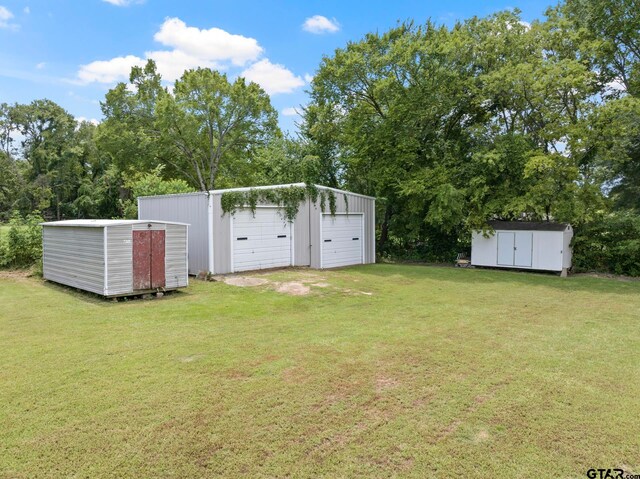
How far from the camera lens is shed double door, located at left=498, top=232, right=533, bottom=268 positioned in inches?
552

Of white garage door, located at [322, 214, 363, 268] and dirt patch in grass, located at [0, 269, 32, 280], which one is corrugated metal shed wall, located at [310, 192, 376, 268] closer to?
white garage door, located at [322, 214, 363, 268]

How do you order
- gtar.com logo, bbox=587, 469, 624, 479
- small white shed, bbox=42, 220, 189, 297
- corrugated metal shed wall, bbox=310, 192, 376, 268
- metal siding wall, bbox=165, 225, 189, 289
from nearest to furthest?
gtar.com logo, bbox=587, 469, 624, 479 → small white shed, bbox=42, 220, 189, 297 → metal siding wall, bbox=165, 225, 189, 289 → corrugated metal shed wall, bbox=310, 192, 376, 268

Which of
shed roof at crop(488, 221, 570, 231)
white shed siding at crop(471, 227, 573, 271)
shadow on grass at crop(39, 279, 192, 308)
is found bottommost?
shadow on grass at crop(39, 279, 192, 308)

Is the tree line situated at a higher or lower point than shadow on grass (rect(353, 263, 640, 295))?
higher

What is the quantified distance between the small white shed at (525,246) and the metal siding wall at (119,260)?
39.0ft

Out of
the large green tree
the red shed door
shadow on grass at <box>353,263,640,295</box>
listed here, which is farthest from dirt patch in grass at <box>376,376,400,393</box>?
the large green tree

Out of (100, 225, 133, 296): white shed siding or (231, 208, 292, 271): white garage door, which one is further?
(231, 208, 292, 271): white garage door

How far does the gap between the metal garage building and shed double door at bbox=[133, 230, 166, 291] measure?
2421 mm

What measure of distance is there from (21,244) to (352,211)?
428 inches

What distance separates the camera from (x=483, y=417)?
3.50 metres

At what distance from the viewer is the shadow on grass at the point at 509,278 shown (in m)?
10.9

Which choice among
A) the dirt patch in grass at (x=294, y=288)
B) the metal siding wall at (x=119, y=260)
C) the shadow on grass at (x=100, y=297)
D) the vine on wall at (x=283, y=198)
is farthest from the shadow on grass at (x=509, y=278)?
the metal siding wall at (x=119, y=260)

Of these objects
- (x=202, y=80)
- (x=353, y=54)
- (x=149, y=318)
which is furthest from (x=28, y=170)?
(x=149, y=318)

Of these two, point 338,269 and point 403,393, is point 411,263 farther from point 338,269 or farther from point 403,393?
point 403,393
